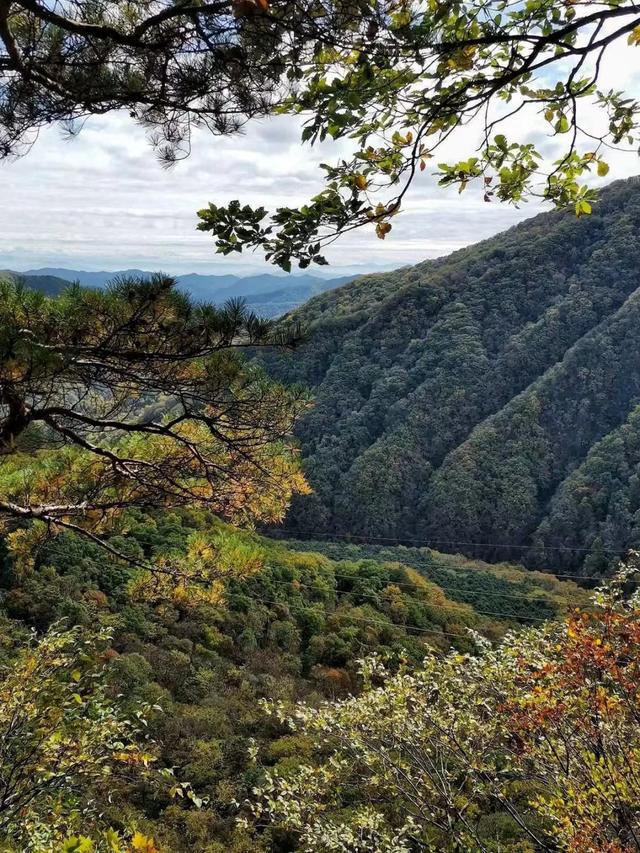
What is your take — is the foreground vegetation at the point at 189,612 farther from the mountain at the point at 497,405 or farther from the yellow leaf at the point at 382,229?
the mountain at the point at 497,405

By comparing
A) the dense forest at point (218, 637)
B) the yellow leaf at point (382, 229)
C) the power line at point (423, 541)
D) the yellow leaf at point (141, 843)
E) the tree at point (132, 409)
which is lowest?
the power line at point (423, 541)

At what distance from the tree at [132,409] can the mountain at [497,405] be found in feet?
127

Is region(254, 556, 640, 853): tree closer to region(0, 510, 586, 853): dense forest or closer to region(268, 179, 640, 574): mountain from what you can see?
region(0, 510, 586, 853): dense forest

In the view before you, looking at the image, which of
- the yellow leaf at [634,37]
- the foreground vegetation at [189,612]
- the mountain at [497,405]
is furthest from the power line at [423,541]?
the yellow leaf at [634,37]

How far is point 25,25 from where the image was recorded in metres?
2.23

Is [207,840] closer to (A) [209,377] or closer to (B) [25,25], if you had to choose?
(A) [209,377]

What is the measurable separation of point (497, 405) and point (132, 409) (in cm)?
5654

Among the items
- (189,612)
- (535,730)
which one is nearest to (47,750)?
(189,612)

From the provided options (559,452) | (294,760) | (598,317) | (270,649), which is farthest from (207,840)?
(598,317)

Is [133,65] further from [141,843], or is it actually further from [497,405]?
[497,405]

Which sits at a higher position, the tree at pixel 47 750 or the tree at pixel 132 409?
the tree at pixel 132 409

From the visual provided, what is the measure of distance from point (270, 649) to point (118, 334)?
51.4 ft

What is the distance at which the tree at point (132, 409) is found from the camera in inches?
98.0

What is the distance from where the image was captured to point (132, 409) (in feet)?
12.0
